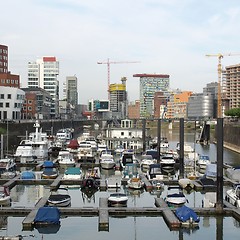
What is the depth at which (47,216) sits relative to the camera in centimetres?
2819

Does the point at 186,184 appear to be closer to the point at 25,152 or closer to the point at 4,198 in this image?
the point at 4,198

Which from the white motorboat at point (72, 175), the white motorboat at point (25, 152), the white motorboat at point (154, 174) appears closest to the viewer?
the white motorboat at point (154, 174)

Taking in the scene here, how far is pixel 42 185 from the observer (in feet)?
145

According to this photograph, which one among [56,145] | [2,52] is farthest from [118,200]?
[2,52]

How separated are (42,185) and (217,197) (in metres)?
18.9

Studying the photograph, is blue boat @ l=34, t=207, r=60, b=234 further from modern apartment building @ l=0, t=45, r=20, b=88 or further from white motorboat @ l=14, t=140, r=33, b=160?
modern apartment building @ l=0, t=45, r=20, b=88

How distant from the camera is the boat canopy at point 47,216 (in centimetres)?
2797

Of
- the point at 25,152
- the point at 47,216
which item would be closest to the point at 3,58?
the point at 25,152

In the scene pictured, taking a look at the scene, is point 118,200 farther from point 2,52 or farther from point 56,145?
point 2,52

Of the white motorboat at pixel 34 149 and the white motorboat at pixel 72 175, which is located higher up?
the white motorboat at pixel 34 149

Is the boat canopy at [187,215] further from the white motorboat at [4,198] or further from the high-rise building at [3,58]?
the high-rise building at [3,58]

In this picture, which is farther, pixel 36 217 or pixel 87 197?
pixel 87 197

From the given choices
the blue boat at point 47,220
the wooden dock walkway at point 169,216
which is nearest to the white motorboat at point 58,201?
the blue boat at point 47,220

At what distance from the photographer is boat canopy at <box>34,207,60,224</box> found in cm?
2797
